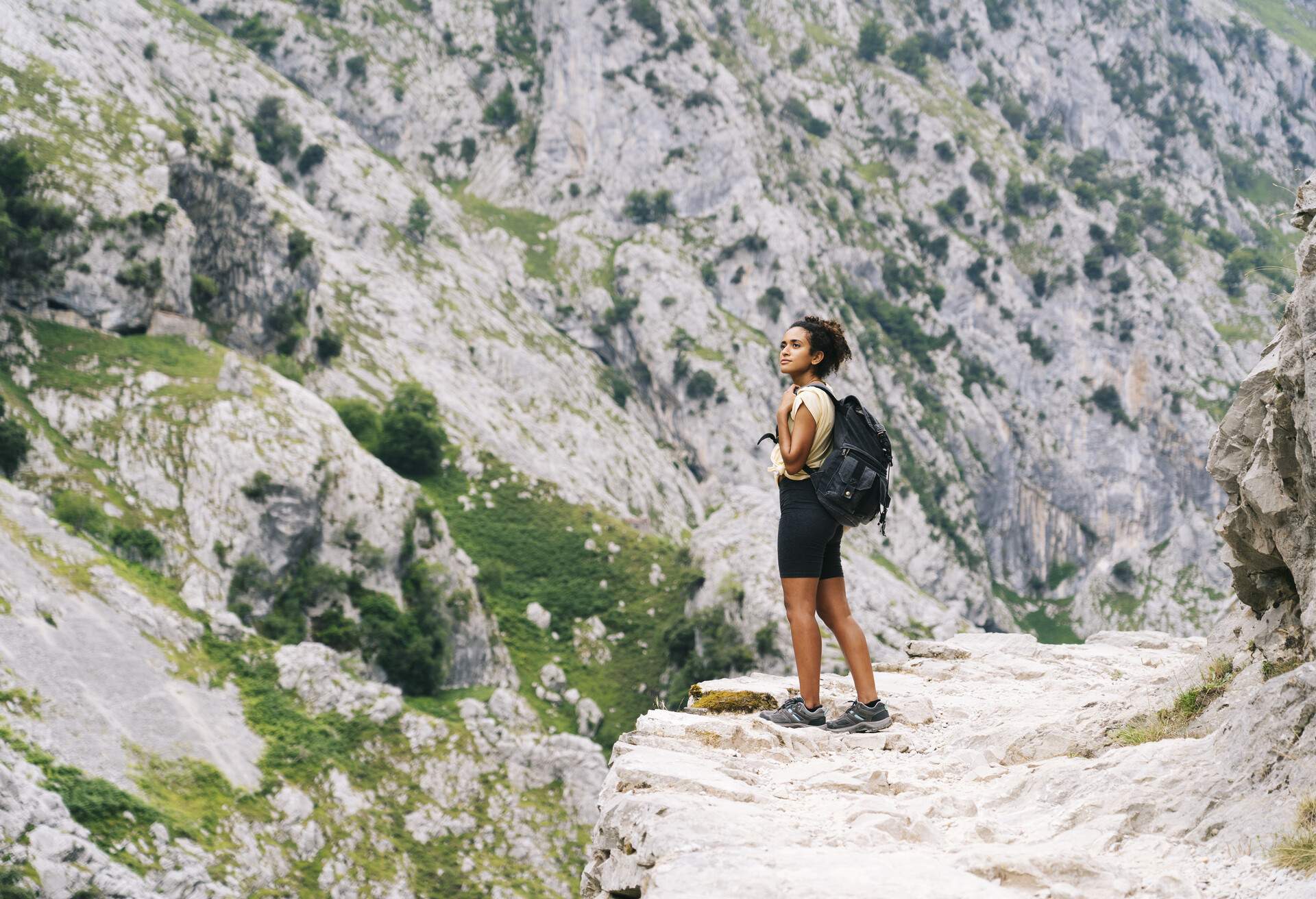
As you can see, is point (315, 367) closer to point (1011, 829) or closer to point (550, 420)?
point (550, 420)

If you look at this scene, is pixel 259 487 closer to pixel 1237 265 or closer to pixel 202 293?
pixel 202 293

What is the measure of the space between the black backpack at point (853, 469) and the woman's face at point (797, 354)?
0.91 ft

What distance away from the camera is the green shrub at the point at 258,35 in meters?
110

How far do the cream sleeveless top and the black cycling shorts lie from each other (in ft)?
0.49

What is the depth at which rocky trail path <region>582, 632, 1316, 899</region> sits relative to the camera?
599cm

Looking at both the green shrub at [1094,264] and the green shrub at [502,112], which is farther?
the green shrub at [1094,264]

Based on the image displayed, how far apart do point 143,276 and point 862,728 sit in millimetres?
57024

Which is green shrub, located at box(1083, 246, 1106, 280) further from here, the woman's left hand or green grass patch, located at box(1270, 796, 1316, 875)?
green grass patch, located at box(1270, 796, 1316, 875)

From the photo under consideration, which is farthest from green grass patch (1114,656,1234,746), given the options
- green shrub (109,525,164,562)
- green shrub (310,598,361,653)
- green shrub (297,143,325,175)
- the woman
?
green shrub (297,143,325,175)

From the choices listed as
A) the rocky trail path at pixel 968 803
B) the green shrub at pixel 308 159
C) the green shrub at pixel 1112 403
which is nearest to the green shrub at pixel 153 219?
the green shrub at pixel 308 159

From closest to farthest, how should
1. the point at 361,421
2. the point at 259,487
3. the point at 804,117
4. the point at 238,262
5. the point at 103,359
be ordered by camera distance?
the point at 259,487 → the point at 103,359 → the point at 361,421 → the point at 238,262 → the point at 804,117

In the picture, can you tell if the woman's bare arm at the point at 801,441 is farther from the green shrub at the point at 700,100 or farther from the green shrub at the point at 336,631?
the green shrub at the point at 700,100

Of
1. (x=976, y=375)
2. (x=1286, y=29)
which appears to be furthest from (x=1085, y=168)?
(x=1286, y=29)

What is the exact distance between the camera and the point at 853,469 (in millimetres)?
9625
